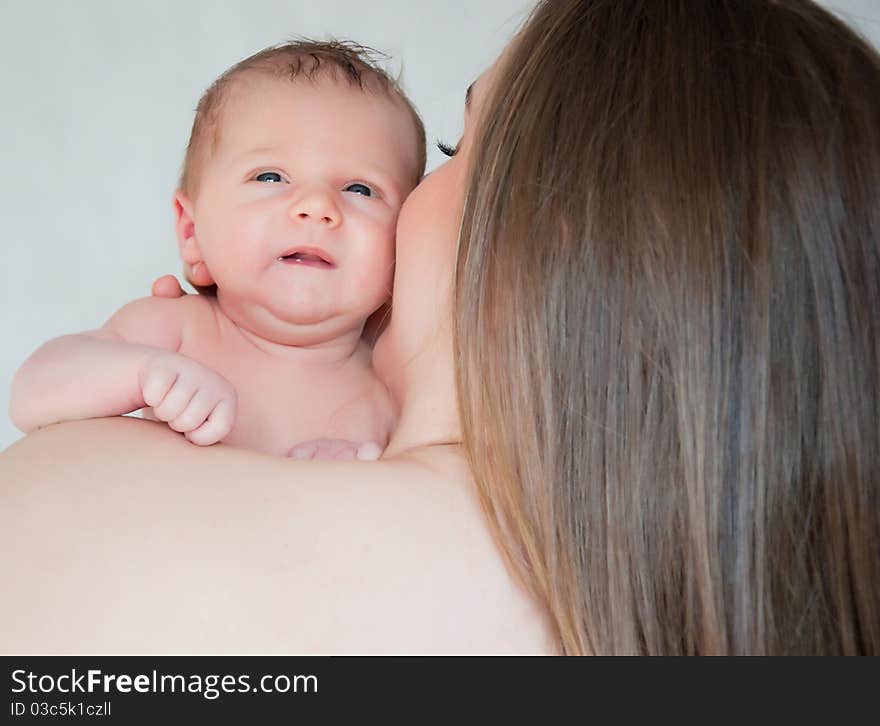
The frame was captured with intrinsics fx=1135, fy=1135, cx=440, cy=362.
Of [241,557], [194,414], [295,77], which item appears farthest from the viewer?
[295,77]

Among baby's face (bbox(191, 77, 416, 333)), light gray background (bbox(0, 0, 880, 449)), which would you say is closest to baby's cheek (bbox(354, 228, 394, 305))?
baby's face (bbox(191, 77, 416, 333))

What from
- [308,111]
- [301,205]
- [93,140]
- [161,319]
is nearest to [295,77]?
[308,111]

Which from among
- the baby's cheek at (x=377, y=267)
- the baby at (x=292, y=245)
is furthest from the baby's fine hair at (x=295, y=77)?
the baby's cheek at (x=377, y=267)

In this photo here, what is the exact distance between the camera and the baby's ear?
1.37 m

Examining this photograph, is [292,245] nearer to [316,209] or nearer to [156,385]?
[316,209]

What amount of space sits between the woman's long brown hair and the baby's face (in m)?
0.37

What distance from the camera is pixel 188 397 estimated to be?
106 centimetres

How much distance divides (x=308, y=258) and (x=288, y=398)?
0.54 feet

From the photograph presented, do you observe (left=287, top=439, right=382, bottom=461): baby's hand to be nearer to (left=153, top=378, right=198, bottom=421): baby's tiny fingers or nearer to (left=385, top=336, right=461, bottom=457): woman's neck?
(left=385, top=336, right=461, bottom=457): woman's neck

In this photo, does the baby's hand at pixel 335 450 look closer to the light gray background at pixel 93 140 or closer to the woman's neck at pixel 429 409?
the woman's neck at pixel 429 409

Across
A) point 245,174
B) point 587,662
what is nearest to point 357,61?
point 245,174

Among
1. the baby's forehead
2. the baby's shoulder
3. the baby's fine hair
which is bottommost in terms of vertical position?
the baby's shoulder

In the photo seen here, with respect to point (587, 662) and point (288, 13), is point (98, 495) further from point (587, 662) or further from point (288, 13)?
point (288, 13)

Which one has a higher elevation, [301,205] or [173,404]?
[301,205]
